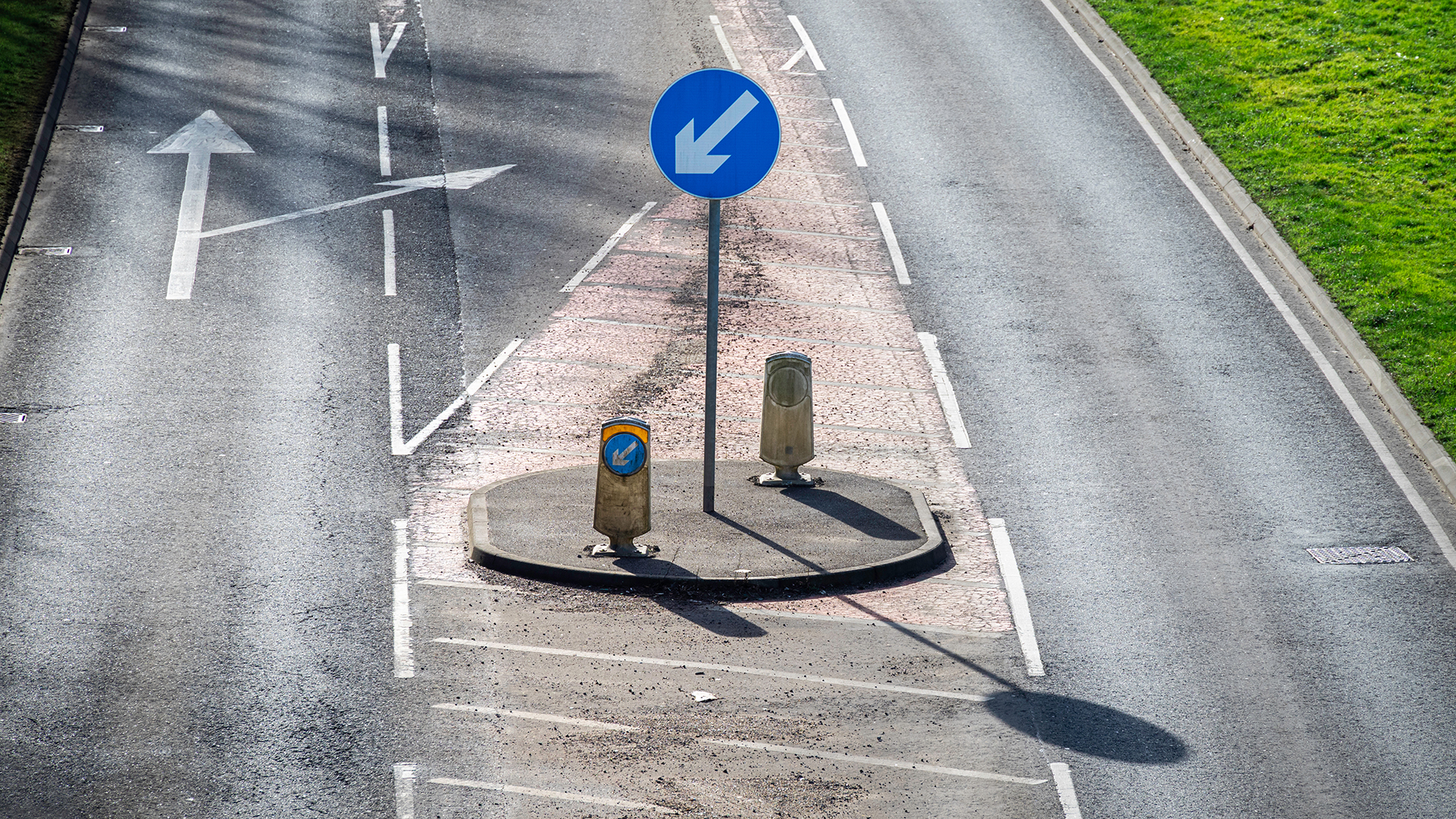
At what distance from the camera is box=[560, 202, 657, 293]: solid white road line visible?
1599cm

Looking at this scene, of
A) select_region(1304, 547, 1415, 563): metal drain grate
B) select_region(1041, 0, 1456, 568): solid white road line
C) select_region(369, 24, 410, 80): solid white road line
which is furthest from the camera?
select_region(369, 24, 410, 80): solid white road line

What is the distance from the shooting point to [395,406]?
13.0 metres

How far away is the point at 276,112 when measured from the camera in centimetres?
2089

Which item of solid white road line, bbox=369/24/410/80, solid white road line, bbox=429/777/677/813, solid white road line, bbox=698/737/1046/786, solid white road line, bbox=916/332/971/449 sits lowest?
solid white road line, bbox=369/24/410/80

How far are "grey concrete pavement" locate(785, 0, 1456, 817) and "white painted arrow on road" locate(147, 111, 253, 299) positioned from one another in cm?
786

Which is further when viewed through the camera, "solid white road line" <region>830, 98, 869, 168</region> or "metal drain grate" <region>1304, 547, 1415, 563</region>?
"solid white road line" <region>830, 98, 869, 168</region>

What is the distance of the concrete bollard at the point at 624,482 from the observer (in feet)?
32.8

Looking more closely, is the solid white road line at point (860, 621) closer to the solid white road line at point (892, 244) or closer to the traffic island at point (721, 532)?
the traffic island at point (721, 532)

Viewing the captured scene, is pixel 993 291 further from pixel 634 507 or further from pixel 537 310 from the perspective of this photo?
pixel 634 507

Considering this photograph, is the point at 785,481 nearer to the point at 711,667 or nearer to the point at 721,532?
the point at 721,532

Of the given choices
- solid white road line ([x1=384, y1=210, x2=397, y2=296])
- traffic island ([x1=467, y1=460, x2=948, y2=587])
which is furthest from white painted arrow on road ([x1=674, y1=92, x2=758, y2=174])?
solid white road line ([x1=384, y1=210, x2=397, y2=296])

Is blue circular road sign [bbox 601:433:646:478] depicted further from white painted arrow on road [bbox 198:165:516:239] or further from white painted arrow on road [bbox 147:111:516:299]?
white painted arrow on road [bbox 198:165:516:239]

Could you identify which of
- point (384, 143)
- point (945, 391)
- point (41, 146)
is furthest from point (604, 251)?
point (41, 146)

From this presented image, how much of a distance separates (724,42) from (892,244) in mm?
8382
